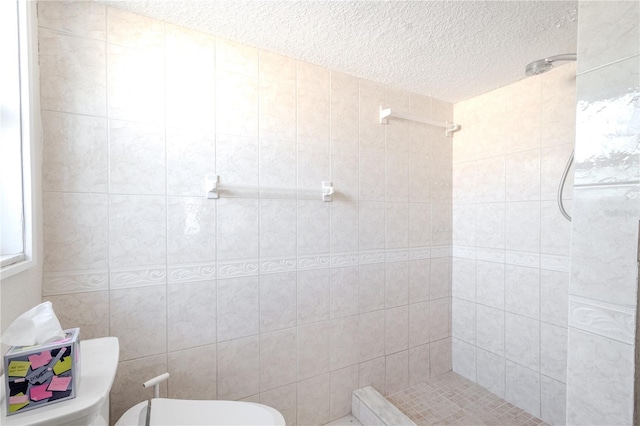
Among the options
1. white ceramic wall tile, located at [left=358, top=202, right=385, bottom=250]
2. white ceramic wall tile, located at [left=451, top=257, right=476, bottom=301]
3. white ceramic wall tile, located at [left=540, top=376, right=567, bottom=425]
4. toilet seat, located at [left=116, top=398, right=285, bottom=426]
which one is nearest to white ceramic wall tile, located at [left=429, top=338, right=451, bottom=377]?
white ceramic wall tile, located at [left=451, top=257, right=476, bottom=301]

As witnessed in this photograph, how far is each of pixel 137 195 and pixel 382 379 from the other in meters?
1.78

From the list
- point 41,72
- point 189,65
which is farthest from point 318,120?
point 41,72

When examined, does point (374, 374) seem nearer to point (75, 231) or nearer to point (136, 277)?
point (136, 277)

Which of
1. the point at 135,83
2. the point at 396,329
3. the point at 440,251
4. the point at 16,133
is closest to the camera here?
the point at 16,133

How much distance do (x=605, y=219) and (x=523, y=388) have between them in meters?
1.57

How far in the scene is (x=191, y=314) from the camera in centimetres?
136

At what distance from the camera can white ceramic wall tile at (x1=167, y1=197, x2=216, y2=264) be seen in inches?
52.1

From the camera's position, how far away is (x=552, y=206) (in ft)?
5.45

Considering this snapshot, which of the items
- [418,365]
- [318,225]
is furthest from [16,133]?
[418,365]

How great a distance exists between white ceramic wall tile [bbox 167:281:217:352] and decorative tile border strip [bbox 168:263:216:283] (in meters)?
0.02

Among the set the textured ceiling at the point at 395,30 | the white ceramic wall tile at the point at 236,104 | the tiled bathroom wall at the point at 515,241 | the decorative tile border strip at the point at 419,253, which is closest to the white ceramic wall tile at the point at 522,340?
the tiled bathroom wall at the point at 515,241

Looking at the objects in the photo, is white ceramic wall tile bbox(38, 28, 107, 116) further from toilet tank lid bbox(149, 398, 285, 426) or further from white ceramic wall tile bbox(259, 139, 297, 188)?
toilet tank lid bbox(149, 398, 285, 426)

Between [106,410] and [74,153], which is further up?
[74,153]

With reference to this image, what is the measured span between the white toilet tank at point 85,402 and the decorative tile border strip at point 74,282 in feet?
1.04
